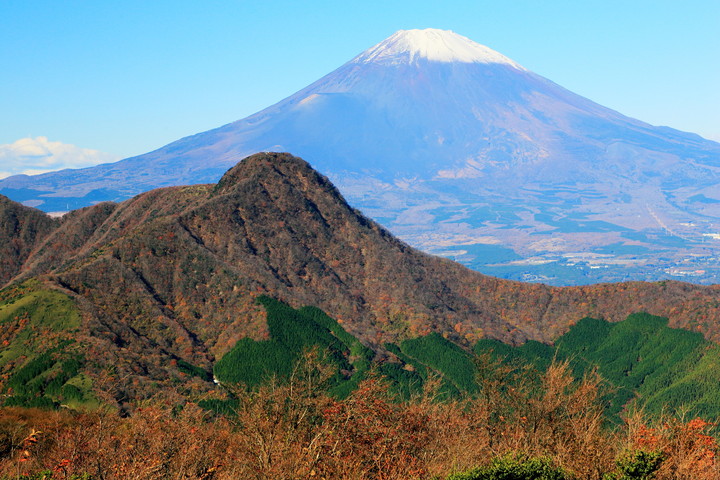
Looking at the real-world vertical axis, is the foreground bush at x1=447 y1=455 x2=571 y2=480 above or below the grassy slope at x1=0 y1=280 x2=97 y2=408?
above

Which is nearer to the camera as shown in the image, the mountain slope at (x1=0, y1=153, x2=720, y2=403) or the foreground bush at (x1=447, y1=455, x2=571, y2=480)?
the foreground bush at (x1=447, y1=455, x2=571, y2=480)

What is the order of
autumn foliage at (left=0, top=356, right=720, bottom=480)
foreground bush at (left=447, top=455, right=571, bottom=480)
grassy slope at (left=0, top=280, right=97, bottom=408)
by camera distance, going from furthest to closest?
1. grassy slope at (left=0, top=280, right=97, bottom=408)
2. autumn foliage at (left=0, top=356, right=720, bottom=480)
3. foreground bush at (left=447, top=455, right=571, bottom=480)

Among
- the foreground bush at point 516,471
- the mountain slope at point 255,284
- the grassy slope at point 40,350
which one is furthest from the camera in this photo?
the mountain slope at point 255,284

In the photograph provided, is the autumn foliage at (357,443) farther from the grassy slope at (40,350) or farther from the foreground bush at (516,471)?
the grassy slope at (40,350)

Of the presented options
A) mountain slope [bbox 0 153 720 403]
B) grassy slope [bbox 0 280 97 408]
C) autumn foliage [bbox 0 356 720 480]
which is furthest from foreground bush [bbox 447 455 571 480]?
mountain slope [bbox 0 153 720 403]

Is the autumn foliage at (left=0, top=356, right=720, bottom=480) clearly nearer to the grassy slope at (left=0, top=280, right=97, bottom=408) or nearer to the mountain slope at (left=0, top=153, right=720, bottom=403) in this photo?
→ the grassy slope at (left=0, top=280, right=97, bottom=408)

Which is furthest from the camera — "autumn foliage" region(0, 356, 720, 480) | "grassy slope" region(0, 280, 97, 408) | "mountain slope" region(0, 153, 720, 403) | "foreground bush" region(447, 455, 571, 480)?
"mountain slope" region(0, 153, 720, 403)

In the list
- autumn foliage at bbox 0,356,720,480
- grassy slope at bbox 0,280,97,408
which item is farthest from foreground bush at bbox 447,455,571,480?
grassy slope at bbox 0,280,97,408

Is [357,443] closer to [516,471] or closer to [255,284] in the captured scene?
[516,471]

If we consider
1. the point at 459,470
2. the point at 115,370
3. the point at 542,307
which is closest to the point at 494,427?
the point at 459,470

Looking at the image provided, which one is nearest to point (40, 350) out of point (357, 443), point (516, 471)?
point (357, 443)

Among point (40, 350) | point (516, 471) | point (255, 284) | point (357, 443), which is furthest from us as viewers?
point (255, 284)

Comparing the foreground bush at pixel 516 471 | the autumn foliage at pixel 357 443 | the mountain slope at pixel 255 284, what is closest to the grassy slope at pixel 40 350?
the mountain slope at pixel 255 284

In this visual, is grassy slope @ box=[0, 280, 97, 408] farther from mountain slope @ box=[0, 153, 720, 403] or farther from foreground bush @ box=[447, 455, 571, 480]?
foreground bush @ box=[447, 455, 571, 480]
